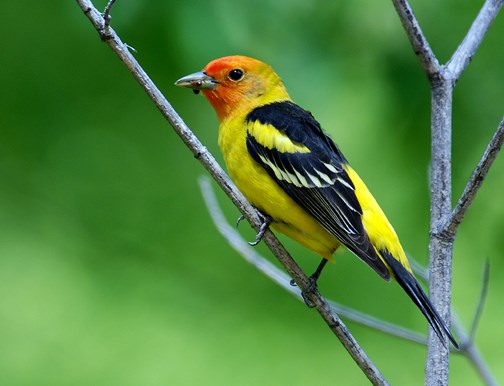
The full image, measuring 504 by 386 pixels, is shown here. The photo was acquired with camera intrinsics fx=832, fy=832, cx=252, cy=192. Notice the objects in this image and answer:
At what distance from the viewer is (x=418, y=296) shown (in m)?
3.58

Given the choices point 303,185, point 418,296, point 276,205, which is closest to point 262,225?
point 276,205

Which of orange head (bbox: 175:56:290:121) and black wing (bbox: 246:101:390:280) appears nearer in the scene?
black wing (bbox: 246:101:390:280)

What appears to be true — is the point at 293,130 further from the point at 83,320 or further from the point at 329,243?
the point at 83,320

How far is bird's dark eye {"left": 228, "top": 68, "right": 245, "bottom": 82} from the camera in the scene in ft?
16.2

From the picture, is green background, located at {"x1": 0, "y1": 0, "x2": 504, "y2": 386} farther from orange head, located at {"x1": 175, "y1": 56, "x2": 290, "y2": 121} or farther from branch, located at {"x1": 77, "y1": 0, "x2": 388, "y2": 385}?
branch, located at {"x1": 77, "y1": 0, "x2": 388, "y2": 385}

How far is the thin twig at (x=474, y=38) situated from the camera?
3912mm

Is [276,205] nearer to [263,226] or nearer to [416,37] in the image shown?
[263,226]

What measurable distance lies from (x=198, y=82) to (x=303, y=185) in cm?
91

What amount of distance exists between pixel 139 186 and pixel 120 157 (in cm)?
23

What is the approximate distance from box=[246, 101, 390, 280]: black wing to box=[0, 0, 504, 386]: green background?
0.59ft

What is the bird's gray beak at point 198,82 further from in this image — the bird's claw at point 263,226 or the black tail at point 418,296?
the black tail at point 418,296

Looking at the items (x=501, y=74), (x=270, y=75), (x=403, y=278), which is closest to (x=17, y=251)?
(x=270, y=75)

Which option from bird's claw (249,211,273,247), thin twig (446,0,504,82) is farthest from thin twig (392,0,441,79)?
bird's claw (249,211,273,247)

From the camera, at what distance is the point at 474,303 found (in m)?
5.85
